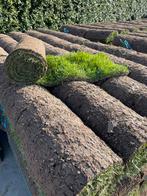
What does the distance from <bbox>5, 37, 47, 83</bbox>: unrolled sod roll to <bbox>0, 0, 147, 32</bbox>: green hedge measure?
20.0 feet

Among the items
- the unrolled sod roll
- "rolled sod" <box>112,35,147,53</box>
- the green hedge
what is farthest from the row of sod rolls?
the green hedge

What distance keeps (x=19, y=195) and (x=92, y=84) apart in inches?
93.8

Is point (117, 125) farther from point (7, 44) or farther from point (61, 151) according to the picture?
point (7, 44)

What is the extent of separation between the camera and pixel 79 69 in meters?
5.06

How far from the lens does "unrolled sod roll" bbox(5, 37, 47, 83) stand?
4.66 m

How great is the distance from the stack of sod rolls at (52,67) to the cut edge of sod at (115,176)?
1843 millimetres

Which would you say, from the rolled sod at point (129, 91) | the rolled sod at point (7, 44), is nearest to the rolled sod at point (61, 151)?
the rolled sod at point (129, 91)

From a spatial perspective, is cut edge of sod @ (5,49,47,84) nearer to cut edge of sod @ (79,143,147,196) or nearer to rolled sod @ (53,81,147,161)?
rolled sod @ (53,81,147,161)

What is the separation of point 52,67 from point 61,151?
2.09 meters

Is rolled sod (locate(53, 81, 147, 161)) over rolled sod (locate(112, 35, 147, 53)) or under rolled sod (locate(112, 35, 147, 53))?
over

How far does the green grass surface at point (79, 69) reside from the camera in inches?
192

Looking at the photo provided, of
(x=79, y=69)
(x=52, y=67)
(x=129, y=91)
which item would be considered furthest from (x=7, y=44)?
(x=129, y=91)

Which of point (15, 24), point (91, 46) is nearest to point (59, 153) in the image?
point (91, 46)

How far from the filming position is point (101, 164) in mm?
2984
